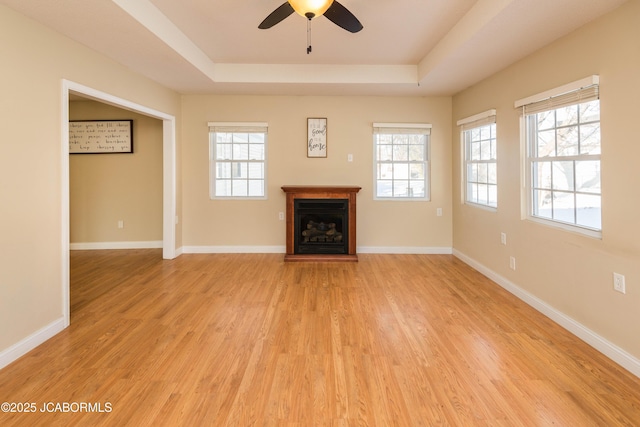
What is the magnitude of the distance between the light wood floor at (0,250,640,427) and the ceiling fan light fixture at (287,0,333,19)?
7.27 ft

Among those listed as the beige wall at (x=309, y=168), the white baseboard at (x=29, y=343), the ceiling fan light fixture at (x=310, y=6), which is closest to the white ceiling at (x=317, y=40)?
the beige wall at (x=309, y=168)

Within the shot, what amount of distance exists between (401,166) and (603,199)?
3243 millimetres

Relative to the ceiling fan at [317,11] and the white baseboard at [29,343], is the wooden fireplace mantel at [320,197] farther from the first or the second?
the white baseboard at [29,343]

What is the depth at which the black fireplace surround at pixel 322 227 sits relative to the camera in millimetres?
5250

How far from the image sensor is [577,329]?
2777mm

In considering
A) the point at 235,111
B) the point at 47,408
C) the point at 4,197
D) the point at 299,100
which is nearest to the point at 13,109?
the point at 4,197

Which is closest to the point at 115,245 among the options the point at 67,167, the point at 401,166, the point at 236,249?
the point at 236,249

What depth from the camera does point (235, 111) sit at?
5.54m

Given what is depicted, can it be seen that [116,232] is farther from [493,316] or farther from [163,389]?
[493,316]

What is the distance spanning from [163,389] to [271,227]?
369cm

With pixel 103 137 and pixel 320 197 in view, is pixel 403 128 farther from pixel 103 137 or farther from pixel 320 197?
pixel 103 137

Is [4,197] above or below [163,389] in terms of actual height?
above

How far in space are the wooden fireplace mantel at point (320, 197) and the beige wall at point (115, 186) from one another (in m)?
2.27

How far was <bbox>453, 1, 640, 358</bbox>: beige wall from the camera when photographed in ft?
7.66
